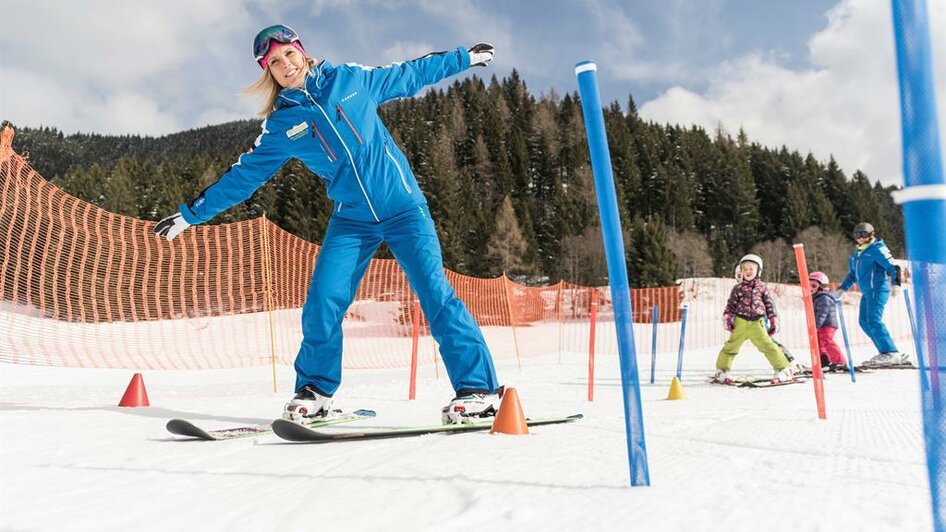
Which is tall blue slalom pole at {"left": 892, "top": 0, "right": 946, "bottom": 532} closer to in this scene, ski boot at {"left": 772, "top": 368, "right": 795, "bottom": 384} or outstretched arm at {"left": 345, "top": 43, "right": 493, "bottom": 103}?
outstretched arm at {"left": 345, "top": 43, "right": 493, "bottom": 103}

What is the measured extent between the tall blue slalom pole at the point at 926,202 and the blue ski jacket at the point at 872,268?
8805 mm

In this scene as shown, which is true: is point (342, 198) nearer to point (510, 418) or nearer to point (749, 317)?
point (510, 418)

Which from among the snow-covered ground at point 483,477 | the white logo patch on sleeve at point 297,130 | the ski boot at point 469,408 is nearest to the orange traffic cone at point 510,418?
the snow-covered ground at point 483,477

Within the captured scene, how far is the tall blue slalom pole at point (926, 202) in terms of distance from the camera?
3.31 ft

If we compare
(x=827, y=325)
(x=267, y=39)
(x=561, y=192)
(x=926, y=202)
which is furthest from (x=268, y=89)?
(x=561, y=192)

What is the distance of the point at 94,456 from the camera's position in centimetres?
235

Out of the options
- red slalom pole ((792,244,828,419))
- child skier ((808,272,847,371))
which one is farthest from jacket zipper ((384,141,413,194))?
child skier ((808,272,847,371))

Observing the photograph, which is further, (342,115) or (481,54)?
(481,54)

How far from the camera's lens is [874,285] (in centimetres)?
876

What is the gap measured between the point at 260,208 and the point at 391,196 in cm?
6052

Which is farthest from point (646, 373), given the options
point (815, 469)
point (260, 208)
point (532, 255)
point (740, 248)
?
point (740, 248)

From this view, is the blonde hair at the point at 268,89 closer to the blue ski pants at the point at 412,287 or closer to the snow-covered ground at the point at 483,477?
the blue ski pants at the point at 412,287

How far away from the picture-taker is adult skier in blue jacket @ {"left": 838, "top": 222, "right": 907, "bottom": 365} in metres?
8.52

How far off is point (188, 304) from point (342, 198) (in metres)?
14.6
